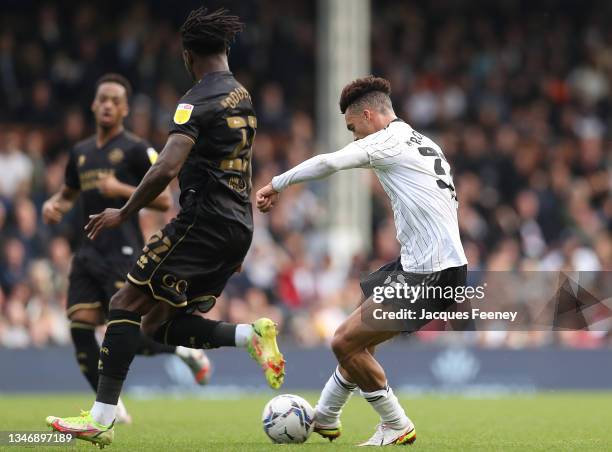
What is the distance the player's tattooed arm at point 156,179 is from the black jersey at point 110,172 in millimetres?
2419

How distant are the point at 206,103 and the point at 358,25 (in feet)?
40.4

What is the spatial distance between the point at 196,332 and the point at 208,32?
6.16ft

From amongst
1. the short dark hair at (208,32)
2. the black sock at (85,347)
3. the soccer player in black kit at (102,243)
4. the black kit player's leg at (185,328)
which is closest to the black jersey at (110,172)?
the soccer player in black kit at (102,243)

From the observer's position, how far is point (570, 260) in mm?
17344

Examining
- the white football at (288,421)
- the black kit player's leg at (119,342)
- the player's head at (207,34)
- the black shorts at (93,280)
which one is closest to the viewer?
the black kit player's leg at (119,342)

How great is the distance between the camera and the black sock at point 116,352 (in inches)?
296

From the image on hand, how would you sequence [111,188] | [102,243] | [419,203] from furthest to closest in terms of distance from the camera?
[102,243] < [111,188] < [419,203]

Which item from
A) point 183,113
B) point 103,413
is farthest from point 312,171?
point 103,413

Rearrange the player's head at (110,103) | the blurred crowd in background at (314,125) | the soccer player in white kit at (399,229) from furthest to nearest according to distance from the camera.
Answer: the blurred crowd in background at (314,125) < the player's head at (110,103) < the soccer player in white kit at (399,229)

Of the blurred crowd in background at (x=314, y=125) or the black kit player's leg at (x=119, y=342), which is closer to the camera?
the black kit player's leg at (x=119, y=342)

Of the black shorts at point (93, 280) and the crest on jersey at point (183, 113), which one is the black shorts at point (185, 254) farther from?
the black shorts at point (93, 280)

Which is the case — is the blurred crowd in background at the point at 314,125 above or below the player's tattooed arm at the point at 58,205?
above

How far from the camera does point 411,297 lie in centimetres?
779

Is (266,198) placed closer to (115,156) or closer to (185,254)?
(185,254)
